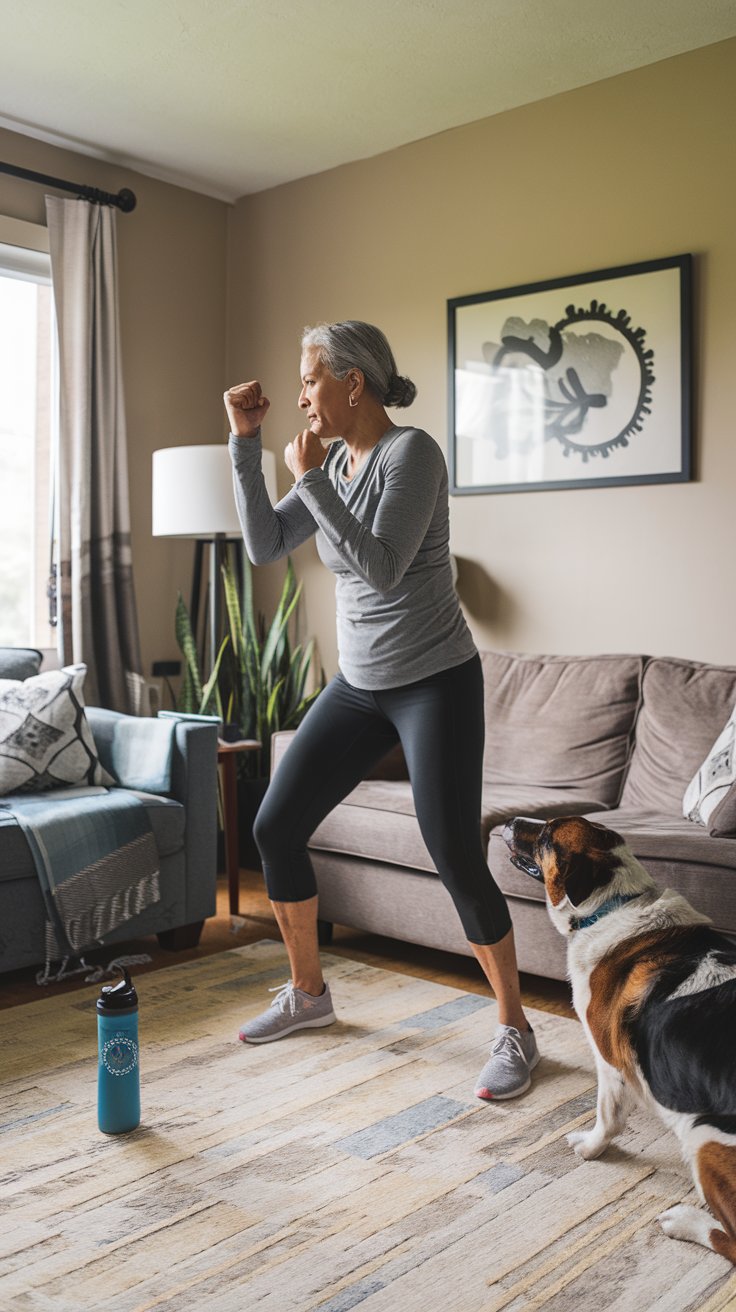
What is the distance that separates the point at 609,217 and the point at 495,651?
55.5 inches

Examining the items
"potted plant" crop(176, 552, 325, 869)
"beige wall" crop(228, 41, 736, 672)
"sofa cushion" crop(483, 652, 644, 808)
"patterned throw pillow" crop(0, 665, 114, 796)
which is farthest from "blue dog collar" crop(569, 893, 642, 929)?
"potted plant" crop(176, 552, 325, 869)

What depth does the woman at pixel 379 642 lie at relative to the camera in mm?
2172

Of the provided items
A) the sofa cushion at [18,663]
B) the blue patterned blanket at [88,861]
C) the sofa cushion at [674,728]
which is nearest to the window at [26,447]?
the sofa cushion at [18,663]

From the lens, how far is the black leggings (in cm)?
221

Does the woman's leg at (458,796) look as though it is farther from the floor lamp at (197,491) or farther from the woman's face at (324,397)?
the floor lamp at (197,491)

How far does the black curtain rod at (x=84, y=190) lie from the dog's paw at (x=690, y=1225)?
11.9 ft

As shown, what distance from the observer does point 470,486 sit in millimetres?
3938

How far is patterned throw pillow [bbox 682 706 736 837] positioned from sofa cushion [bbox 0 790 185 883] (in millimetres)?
1350

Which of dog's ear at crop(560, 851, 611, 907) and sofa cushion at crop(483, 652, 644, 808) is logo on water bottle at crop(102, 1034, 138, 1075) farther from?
sofa cushion at crop(483, 652, 644, 808)

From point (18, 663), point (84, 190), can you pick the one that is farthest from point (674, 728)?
point (84, 190)

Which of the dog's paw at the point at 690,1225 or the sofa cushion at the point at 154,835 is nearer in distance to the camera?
the dog's paw at the point at 690,1225

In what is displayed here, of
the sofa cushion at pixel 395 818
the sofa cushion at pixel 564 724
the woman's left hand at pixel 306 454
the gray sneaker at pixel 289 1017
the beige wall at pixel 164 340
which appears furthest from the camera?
the beige wall at pixel 164 340

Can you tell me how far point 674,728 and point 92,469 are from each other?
2.24 metres

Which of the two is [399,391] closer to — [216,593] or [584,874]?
[584,874]
